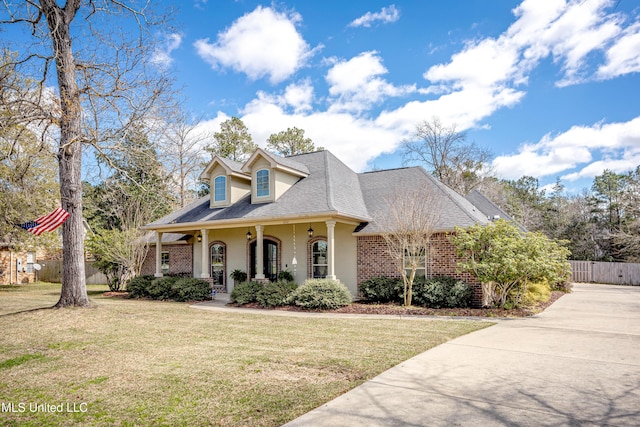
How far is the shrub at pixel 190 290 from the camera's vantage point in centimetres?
1577

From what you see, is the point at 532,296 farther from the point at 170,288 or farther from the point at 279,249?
the point at 170,288

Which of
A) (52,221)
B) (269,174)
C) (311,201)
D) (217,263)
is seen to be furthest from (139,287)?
(311,201)

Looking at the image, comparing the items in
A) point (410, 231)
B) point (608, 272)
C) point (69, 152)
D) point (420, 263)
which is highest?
point (69, 152)

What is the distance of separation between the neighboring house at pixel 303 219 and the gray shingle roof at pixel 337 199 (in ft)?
0.14

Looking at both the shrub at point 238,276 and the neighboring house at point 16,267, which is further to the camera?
the neighboring house at point 16,267

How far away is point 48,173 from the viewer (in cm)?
2203

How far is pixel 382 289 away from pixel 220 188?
8556mm

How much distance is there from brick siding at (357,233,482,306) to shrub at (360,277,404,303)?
0.54m

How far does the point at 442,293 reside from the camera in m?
12.7

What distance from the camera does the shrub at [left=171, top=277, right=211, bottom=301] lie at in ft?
51.7

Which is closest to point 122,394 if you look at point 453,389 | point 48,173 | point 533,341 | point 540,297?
point 453,389

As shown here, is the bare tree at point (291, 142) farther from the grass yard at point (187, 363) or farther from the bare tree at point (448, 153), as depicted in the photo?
the grass yard at point (187, 363)

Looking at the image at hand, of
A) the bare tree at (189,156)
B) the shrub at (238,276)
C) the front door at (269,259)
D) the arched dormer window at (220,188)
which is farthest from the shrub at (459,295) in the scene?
the bare tree at (189,156)

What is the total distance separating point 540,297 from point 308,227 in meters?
8.59
